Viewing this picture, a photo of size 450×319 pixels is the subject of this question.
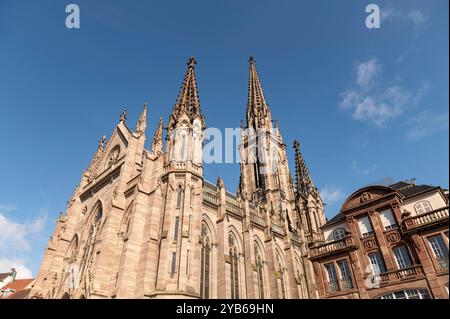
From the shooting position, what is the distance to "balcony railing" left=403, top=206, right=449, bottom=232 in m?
16.0

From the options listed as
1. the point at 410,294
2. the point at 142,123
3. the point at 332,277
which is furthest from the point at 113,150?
the point at 410,294

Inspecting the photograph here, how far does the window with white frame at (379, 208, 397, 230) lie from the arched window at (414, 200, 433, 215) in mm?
1565

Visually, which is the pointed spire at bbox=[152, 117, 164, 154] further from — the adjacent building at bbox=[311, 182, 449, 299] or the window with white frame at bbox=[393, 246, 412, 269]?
the window with white frame at bbox=[393, 246, 412, 269]

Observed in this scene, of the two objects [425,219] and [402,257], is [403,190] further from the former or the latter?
[402,257]

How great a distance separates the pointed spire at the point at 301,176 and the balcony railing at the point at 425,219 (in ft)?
84.1

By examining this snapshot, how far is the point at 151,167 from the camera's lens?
23656mm

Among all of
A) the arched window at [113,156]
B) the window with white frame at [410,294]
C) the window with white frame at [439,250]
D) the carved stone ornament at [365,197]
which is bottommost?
the window with white frame at [410,294]

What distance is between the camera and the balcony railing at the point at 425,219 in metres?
16.0

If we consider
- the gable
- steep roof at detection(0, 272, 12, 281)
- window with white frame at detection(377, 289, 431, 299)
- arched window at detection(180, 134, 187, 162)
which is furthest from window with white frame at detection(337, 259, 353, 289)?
steep roof at detection(0, 272, 12, 281)

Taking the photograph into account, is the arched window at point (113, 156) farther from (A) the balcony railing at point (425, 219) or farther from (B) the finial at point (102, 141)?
(A) the balcony railing at point (425, 219)

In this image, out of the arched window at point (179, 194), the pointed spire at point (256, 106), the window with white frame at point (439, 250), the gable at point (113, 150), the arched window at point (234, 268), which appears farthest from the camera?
the pointed spire at point (256, 106)

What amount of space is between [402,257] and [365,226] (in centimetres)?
312

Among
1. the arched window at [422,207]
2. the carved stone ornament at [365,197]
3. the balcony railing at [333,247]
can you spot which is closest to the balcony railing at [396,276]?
the balcony railing at [333,247]
